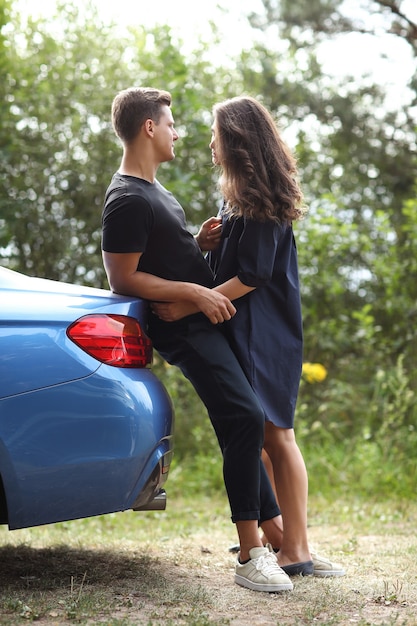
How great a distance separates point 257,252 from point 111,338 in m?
0.69

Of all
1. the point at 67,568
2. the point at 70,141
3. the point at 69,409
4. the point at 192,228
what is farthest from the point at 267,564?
the point at 70,141

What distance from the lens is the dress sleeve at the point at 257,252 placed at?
11.1 ft

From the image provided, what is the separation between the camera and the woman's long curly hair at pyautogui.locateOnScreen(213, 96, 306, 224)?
11.2ft

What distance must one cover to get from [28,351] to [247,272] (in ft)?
3.04

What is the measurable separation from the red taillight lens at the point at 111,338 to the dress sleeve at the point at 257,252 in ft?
1.61

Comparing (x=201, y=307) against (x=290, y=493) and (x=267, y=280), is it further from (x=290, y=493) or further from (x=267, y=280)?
(x=290, y=493)

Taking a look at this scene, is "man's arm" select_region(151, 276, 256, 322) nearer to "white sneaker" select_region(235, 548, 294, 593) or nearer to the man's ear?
the man's ear

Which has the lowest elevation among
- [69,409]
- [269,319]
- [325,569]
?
[325,569]

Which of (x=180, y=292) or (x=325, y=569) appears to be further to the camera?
(x=325, y=569)

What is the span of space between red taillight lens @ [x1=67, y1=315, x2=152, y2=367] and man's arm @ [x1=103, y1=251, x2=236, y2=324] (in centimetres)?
17

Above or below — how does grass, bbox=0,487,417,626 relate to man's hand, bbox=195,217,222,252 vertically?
below

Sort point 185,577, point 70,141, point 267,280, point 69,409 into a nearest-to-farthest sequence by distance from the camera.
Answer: point 69,409
point 267,280
point 185,577
point 70,141

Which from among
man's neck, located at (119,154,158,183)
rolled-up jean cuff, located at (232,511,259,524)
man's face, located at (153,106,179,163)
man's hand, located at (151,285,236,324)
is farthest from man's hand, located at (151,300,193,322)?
rolled-up jean cuff, located at (232,511,259,524)

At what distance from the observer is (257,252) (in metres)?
3.37
